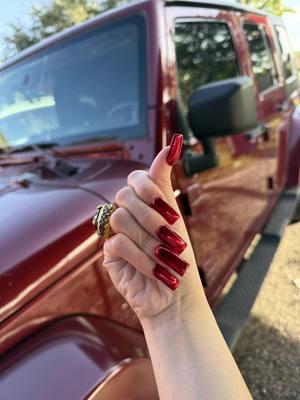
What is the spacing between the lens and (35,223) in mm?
1350

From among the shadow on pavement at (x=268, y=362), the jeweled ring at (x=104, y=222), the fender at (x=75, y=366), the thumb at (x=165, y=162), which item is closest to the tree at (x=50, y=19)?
the shadow on pavement at (x=268, y=362)

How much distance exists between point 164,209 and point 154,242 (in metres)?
0.07

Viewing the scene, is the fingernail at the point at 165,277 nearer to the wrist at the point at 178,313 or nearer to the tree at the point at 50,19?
the wrist at the point at 178,313

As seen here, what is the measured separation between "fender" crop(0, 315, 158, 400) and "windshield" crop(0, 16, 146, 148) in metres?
0.92

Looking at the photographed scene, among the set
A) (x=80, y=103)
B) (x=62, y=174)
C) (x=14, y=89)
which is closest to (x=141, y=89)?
A: (x=80, y=103)

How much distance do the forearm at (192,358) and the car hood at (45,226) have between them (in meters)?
0.46

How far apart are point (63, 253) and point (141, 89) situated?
88cm

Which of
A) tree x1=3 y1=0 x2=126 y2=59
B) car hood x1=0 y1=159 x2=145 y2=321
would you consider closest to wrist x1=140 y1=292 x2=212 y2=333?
car hood x1=0 y1=159 x2=145 y2=321

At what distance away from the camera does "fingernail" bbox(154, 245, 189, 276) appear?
85cm

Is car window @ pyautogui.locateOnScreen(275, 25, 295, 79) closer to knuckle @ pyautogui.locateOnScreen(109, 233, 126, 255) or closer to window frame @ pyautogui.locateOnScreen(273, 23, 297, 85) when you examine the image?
window frame @ pyautogui.locateOnScreen(273, 23, 297, 85)

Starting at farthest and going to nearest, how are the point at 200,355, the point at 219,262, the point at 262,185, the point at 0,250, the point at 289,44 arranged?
the point at 289,44 < the point at 262,185 < the point at 219,262 < the point at 0,250 < the point at 200,355

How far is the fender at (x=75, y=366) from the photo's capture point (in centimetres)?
103

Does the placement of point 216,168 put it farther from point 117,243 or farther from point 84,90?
point 117,243

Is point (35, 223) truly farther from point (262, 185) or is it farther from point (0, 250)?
point (262, 185)
